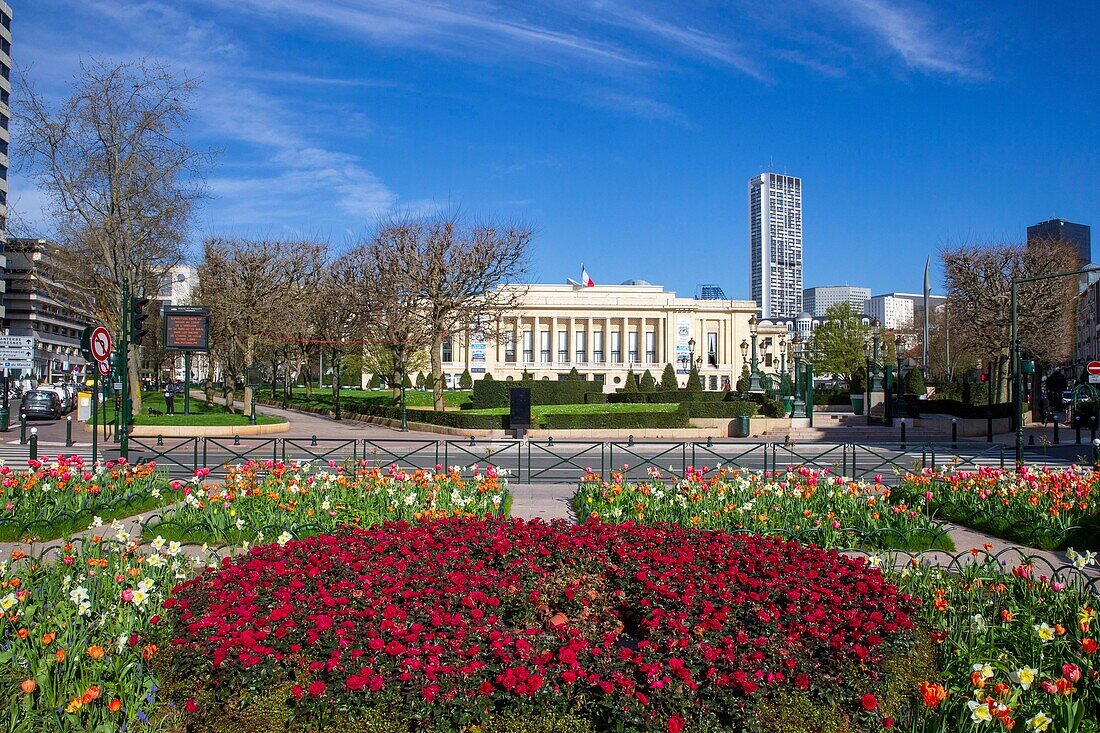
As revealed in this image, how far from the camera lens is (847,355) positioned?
75.3 metres

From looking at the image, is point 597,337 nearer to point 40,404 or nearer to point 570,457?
point 40,404

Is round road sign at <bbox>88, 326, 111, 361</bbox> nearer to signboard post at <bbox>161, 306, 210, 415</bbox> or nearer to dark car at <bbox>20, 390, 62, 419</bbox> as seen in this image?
signboard post at <bbox>161, 306, 210, 415</bbox>

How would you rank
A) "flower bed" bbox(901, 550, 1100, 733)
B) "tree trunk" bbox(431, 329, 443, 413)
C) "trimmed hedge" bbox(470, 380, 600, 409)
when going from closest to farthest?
1. "flower bed" bbox(901, 550, 1100, 733)
2. "tree trunk" bbox(431, 329, 443, 413)
3. "trimmed hedge" bbox(470, 380, 600, 409)

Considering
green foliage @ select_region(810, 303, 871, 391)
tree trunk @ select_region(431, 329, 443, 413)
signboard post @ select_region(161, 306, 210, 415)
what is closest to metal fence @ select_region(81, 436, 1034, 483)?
signboard post @ select_region(161, 306, 210, 415)

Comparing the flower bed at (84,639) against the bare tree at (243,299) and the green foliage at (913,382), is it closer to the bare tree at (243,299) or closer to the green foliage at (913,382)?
the bare tree at (243,299)

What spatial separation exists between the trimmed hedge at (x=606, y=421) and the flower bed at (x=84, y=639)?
24567mm

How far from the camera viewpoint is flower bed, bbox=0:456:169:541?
35.8 ft

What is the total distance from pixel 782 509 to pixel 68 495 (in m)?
9.44

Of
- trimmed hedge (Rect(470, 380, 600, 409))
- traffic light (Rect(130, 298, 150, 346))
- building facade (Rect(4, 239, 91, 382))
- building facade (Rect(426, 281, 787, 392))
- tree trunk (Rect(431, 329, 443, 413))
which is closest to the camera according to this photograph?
traffic light (Rect(130, 298, 150, 346))

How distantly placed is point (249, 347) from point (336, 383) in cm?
685

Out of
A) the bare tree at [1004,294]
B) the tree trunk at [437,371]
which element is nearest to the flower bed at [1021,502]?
the tree trunk at [437,371]

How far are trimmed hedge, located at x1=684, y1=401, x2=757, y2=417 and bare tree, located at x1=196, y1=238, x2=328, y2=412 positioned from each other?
18.6m

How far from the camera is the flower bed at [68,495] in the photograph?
10898mm

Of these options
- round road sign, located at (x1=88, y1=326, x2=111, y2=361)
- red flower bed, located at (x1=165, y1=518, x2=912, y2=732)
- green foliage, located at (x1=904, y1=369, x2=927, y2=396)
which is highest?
round road sign, located at (x1=88, y1=326, x2=111, y2=361)
